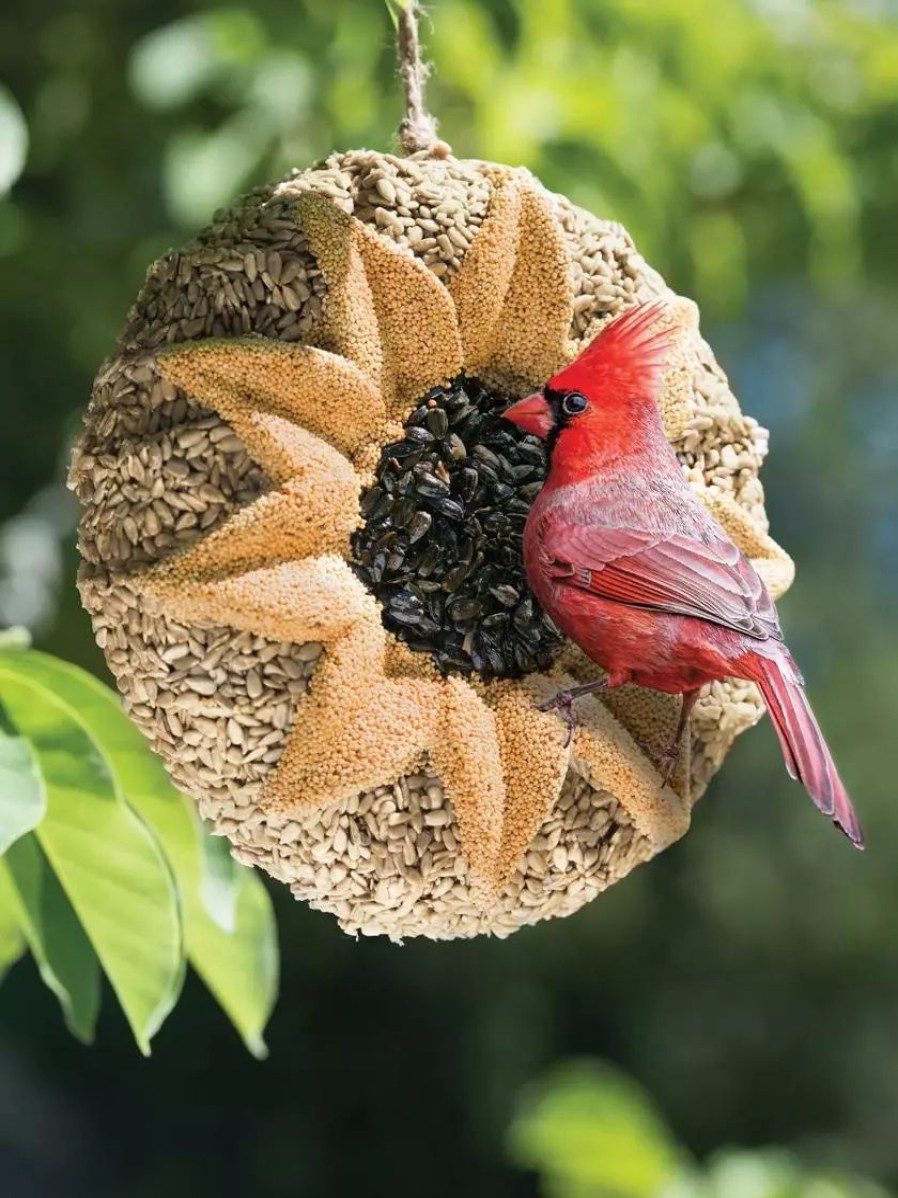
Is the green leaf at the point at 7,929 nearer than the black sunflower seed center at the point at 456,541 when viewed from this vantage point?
No

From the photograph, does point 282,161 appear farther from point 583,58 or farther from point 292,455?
point 292,455

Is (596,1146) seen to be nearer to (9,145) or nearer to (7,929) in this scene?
(7,929)

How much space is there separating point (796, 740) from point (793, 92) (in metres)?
1.91

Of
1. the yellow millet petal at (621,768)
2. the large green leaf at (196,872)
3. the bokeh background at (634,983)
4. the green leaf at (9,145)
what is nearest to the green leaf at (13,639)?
the large green leaf at (196,872)

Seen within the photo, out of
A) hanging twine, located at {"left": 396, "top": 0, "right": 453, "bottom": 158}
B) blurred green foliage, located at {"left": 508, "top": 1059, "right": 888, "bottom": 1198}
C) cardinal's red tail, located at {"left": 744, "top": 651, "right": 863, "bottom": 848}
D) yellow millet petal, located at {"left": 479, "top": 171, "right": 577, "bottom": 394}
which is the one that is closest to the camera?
cardinal's red tail, located at {"left": 744, "top": 651, "right": 863, "bottom": 848}

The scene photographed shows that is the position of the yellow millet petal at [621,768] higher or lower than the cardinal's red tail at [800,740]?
lower

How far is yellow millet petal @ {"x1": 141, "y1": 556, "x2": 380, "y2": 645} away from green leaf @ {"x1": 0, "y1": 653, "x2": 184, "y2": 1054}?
0.27 meters

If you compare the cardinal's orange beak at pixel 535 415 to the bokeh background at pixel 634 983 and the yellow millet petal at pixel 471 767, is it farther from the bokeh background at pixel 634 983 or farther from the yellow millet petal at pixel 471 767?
the bokeh background at pixel 634 983

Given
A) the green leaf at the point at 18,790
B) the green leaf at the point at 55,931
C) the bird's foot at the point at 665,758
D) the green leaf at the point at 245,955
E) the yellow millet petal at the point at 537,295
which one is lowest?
the green leaf at the point at 245,955

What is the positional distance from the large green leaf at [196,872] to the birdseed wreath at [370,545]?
0.21 meters

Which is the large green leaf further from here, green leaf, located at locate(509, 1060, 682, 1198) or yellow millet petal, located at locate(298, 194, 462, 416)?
green leaf, located at locate(509, 1060, 682, 1198)

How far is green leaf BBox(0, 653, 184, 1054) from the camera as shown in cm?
138

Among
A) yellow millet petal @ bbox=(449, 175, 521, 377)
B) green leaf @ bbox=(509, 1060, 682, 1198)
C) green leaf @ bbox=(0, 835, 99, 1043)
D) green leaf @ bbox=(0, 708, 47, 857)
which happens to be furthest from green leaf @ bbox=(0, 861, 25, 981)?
green leaf @ bbox=(509, 1060, 682, 1198)

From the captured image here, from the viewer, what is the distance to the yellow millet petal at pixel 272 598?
1141 mm
